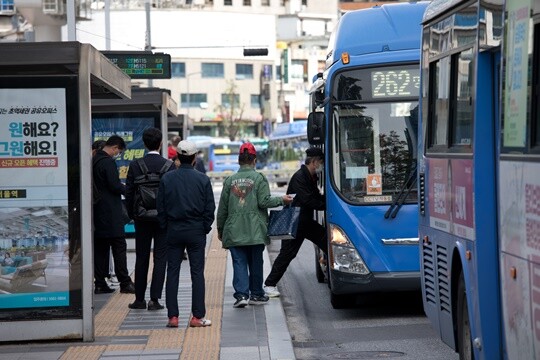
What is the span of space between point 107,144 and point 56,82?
378 centimetres

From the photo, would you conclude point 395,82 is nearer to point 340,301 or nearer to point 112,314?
point 340,301

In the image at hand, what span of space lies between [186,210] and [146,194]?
1.76 metres

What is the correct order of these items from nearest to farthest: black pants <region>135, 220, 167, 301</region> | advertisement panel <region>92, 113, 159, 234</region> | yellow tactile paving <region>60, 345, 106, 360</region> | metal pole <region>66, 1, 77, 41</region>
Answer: yellow tactile paving <region>60, 345, 106, 360</region> < black pants <region>135, 220, 167, 301</region> < advertisement panel <region>92, 113, 159, 234</region> < metal pole <region>66, 1, 77, 41</region>

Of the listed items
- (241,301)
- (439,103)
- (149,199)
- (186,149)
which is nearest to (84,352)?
(186,149)

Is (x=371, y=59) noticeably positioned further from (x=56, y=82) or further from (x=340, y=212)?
(x=56, y=82)

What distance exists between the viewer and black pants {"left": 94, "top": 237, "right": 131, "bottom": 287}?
15.9m

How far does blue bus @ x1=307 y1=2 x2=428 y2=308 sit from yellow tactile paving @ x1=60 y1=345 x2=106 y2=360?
11.8ft

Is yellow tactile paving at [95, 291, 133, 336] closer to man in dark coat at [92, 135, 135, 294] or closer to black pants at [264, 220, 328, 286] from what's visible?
man in dark coat at [92, 135, 135, 294]

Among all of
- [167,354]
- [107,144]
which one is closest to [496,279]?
[167,354]

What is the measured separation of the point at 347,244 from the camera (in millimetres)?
14281

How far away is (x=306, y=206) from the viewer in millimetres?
15477

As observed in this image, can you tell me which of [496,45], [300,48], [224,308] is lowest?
[224,308]

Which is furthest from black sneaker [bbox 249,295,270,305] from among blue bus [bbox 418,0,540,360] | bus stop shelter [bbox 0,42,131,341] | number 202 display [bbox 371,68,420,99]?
blue bus [bbox 418,0,540,360]

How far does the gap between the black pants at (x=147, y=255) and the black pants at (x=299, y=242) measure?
6.78 feet
